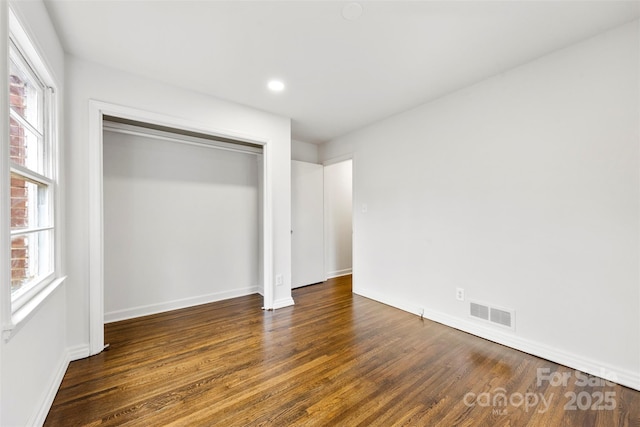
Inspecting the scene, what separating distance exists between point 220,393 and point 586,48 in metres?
3.56

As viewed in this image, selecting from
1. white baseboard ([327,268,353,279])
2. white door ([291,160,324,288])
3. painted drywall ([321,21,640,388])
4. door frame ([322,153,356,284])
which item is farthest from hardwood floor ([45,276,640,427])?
white baseboard ([327,268,353,279])

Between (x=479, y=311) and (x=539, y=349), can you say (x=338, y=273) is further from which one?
(x=539, y=349)

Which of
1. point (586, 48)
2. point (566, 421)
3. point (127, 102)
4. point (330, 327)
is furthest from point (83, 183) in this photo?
point (586, 48)

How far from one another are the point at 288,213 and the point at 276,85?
4.93ft

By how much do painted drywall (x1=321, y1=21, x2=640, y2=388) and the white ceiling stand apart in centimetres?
31

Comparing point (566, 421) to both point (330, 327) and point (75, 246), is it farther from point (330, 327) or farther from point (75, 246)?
point (75, 246)

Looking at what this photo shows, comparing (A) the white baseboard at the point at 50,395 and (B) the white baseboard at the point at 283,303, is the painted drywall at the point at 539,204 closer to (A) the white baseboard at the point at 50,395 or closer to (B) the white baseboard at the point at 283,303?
(B) the white baseboard at the point at 283,303

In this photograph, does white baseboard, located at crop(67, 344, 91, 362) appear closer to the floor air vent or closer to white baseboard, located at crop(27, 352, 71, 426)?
white baseboard, located at crop(27, 352, 71, 426)

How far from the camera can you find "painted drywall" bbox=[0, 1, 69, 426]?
1143mm

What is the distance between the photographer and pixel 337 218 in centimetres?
485

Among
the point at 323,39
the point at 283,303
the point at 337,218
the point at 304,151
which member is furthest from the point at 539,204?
the point at 304,151

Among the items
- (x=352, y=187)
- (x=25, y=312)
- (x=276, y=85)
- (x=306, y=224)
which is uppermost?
(x=276, y=85)

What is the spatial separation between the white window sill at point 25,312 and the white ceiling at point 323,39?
5.75 ft

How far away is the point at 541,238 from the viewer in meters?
2.16
